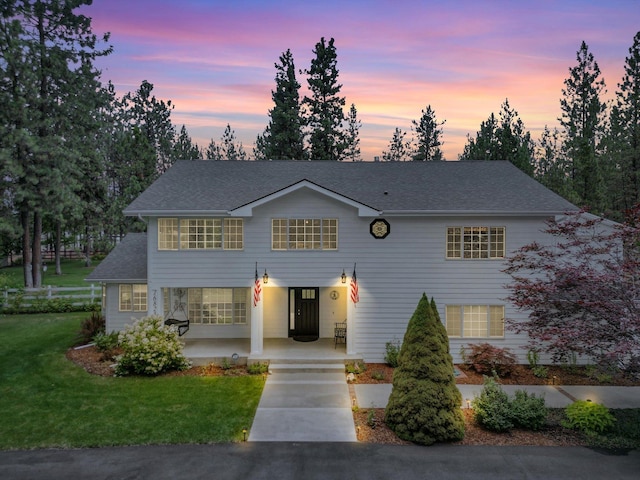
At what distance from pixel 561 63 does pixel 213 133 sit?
53208 mm

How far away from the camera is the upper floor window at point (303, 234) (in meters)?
15.5

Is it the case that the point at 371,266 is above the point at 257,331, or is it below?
above

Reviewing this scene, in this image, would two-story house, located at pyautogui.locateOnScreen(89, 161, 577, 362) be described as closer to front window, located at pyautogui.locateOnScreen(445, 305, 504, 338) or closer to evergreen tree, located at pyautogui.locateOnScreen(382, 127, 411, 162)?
front window, located at pyautogui.locateOnScreen(445, 305, 504, 338)

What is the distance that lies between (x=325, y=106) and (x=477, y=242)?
93.2 feet

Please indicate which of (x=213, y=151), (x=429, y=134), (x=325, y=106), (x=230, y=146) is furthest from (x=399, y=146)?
(x=213, y=151)

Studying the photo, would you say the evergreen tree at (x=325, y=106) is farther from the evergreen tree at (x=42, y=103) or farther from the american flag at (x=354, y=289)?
the american flag at (x=354, y=289)

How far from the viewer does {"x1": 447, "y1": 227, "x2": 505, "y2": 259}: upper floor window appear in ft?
51.0

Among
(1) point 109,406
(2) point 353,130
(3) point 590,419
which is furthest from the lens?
(2) point 353,130

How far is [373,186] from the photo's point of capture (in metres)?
17.4

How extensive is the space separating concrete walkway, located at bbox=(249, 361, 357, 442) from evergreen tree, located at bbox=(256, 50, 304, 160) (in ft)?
94.5

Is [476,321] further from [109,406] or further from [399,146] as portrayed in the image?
[399,146]

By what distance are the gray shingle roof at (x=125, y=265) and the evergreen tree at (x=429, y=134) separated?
131 feet

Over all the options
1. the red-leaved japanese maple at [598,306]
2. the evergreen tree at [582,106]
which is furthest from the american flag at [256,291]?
the evergreen tree at [582,106]

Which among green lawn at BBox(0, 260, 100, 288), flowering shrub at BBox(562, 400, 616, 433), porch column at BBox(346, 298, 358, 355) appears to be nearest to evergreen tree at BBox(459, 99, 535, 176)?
porch column at BBox(346, 298, 358, 355)
